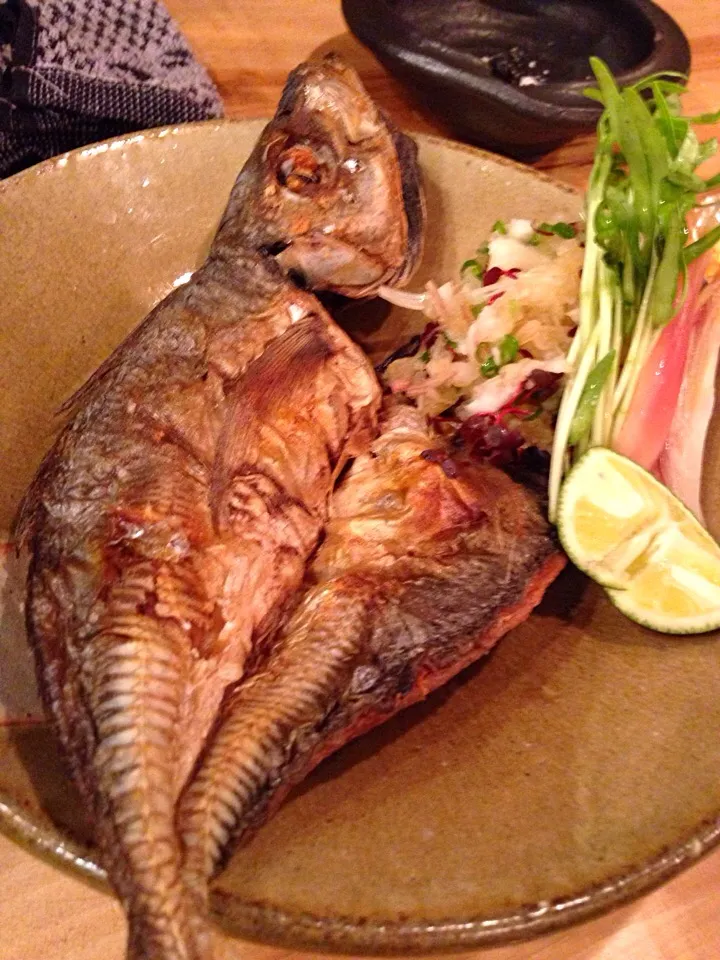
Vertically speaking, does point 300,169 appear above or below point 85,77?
below

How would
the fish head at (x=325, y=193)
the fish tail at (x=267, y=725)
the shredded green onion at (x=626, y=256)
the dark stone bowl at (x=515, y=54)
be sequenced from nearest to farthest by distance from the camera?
the fish tail at (x=267, y=725) → the shredded green onion at (x=626, y=256) → the fish head at (x=325, y=193) → the dark stone bowl at (x=515, y=54)

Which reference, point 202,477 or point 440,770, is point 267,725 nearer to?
point 440,770

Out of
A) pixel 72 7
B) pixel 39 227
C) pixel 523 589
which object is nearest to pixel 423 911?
pixel 523 589

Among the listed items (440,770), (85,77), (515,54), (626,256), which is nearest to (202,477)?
(440,770)

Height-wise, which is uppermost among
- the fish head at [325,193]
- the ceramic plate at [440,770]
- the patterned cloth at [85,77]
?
the patterned cloth at [85,77]

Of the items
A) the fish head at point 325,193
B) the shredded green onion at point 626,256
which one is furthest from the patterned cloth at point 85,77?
the shredded green onion at point 626,256

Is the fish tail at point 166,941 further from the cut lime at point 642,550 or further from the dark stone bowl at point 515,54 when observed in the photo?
the dark stone bowl at point 515,54
